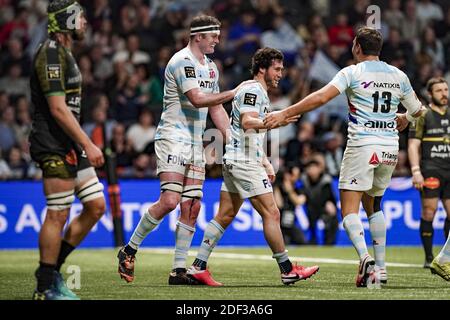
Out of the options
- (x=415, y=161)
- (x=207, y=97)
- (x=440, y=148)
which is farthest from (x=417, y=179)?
(x=207, y=97)

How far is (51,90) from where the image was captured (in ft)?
26.5

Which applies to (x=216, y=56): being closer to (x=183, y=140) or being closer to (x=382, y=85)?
(x=183, y=140)

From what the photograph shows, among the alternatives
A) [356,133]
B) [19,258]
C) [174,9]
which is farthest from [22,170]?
[356,133]

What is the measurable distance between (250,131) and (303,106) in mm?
911

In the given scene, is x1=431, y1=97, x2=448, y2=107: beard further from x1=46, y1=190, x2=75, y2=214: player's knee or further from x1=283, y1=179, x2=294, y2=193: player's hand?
x1=46, y1=190, x2=75, y2=214: player's knee

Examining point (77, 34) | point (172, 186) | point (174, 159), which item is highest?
point (77, 34)

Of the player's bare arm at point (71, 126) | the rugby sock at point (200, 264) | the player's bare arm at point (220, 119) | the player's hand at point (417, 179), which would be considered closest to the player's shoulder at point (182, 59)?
the player's bare arm at point (220, 119)

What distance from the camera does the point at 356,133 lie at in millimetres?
9727

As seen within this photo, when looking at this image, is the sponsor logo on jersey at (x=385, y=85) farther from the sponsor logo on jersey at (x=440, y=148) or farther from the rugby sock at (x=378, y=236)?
the sponsor logo on jersey at (x=440, y=148)

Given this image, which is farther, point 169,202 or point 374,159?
point 169,202

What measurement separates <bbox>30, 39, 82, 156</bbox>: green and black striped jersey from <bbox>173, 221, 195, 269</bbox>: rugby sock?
234 cm
